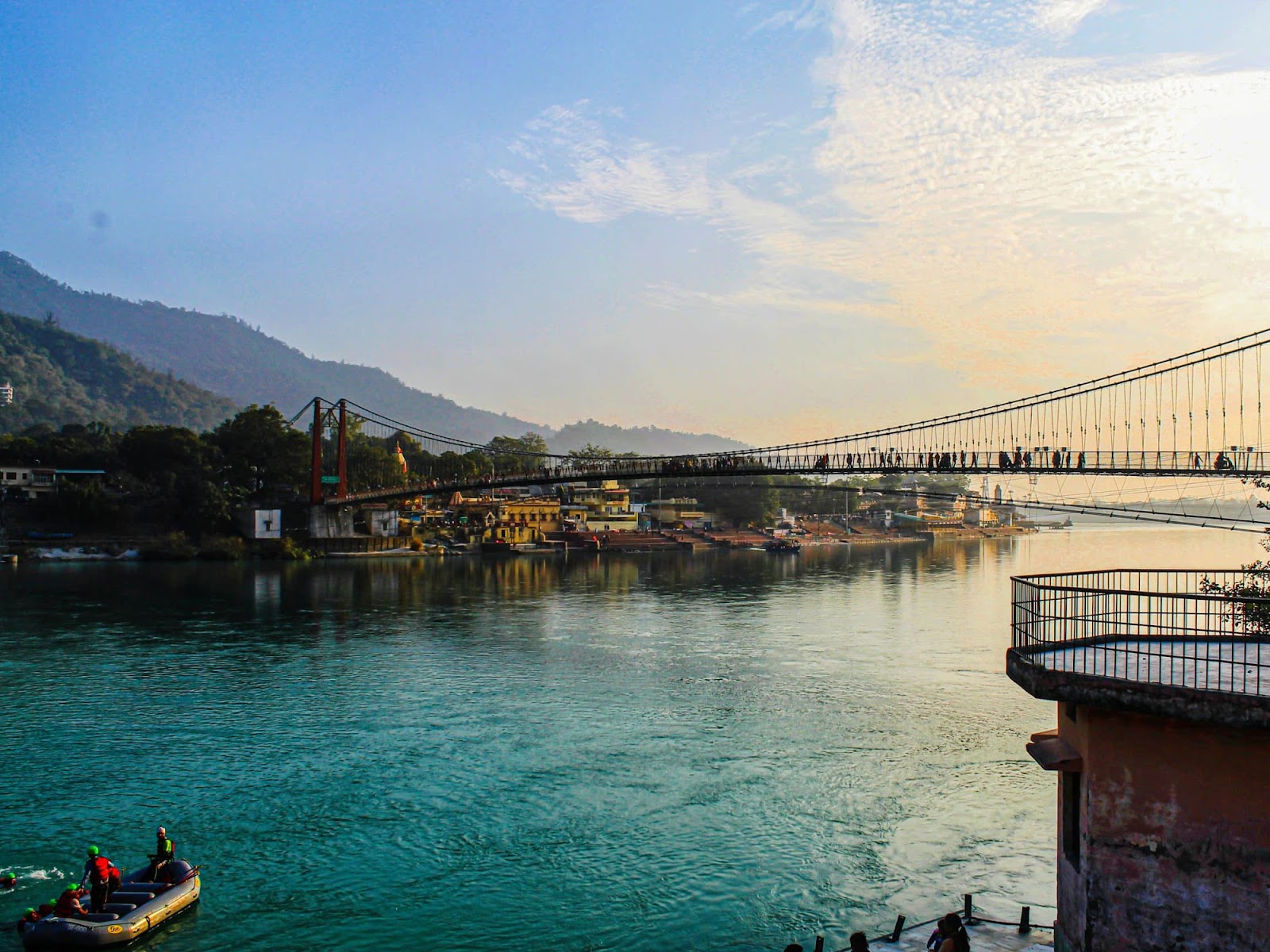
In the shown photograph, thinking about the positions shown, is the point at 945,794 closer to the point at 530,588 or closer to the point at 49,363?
the point at 530,588

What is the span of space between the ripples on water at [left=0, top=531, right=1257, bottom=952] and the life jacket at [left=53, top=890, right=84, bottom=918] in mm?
829

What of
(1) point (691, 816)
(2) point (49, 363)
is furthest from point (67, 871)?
(2) point (49, 363)

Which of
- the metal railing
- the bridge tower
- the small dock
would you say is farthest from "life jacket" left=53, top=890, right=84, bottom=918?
the bridge tower

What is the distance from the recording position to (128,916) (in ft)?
30.2

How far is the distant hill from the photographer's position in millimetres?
144375

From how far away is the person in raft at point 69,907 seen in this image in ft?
29.7

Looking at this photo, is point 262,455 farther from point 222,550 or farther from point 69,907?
point 69,907

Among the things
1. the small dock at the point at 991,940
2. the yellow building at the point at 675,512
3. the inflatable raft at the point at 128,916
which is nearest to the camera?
the small dock at the point at 991,940

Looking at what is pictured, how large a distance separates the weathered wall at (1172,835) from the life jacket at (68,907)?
851 cm

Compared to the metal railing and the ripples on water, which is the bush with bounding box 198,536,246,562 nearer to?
the ripples on water

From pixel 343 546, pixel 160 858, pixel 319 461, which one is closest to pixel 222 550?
pixel 343 546

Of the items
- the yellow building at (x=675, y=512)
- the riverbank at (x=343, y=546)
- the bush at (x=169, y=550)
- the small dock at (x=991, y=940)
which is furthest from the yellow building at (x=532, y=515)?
the small dock at (x=991, y=940)

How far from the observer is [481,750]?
1548cm

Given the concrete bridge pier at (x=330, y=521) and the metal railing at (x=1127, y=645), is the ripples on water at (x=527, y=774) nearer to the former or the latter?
the metal railing at (x=1127, y=645)
